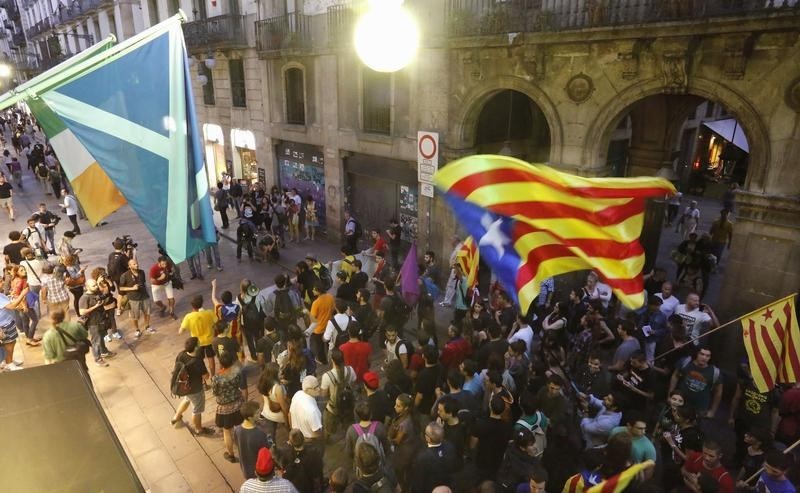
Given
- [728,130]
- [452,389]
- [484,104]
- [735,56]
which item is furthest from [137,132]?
[728,130]

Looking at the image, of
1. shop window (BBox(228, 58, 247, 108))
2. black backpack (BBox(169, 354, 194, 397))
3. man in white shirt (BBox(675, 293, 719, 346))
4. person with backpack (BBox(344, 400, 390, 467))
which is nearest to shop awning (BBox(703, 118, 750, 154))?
man in white shirt (BBox(675, 293, 719, 346))

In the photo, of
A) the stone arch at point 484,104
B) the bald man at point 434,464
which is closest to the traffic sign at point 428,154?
the stone arch at point 484,104

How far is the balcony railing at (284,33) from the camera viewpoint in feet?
50.4

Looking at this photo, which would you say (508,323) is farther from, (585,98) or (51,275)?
(51,275)

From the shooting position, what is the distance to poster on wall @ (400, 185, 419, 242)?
14258 mm

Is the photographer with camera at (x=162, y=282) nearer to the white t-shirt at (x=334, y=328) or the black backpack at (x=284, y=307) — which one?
the black backpack at (x=284, y=307)

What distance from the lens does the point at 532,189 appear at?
14.9 feet

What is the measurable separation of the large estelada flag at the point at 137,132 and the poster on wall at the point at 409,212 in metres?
8.72

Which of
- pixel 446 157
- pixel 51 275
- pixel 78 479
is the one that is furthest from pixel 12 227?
pixel 78 479

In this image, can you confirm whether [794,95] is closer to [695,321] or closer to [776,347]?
[695,321]

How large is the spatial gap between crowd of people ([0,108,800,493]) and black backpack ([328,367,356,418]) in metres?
0.02

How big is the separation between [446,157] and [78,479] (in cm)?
1047

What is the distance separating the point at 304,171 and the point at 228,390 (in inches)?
484

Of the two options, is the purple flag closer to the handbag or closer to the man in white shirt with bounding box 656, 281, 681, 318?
the man in white shirt with bounding box 656, 281, 681, 318
